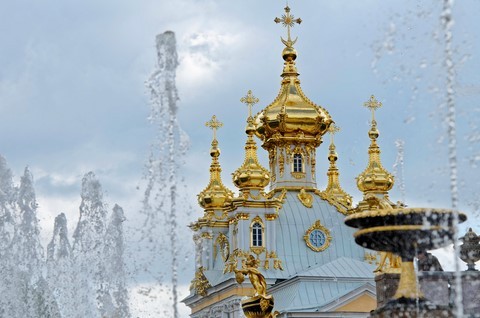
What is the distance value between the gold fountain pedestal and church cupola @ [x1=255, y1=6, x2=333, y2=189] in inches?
1717

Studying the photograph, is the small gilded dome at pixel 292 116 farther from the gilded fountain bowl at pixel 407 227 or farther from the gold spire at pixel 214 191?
the gilded fountain bowl at pixel 407 227

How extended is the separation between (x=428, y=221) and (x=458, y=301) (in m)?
1.99

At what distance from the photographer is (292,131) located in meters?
63.0

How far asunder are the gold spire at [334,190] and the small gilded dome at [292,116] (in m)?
1.86

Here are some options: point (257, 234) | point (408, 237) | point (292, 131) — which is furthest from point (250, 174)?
point (408, 237)

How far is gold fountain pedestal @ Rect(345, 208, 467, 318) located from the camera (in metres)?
18.0

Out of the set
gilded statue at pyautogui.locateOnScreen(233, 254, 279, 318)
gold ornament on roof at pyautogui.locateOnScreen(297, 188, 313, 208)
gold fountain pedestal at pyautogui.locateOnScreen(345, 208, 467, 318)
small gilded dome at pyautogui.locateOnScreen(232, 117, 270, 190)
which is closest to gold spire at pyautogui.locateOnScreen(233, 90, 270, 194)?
small gilded dome at pyautogui.locateOnScreen(232, 117, 270, 190)

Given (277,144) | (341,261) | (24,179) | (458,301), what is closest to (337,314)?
(341,261)

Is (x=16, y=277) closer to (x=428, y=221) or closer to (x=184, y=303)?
(x=428, y=221)

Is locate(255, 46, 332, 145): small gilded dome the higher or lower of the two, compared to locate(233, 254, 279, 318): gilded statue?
higher

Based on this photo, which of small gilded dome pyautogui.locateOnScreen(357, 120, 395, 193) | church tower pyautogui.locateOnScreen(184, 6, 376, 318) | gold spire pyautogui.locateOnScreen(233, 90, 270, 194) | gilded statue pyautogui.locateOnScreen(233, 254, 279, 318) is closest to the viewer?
gilded statue pyautogui.locateOnScreen(233, 254, 279, 318)

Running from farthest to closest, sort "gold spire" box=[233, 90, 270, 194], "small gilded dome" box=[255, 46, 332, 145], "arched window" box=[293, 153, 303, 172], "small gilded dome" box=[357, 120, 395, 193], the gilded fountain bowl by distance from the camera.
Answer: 1. "arched window" box=[293, 153, 303, 172]
2. "small gilded dome" box=[255, 46, 332, 145]
3. "small gilded dome" box=[357, 120, 395, 193]
4. "gold spire" box=[233, 90, 270, 194]
5. the gilded fountain bowl

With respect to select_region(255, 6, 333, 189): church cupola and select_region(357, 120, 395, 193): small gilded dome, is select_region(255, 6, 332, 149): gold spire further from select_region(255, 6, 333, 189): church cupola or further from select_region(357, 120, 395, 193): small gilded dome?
select_region(357, 120, 395, 193): small gilded dome

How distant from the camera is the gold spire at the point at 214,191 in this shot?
63969 mm
